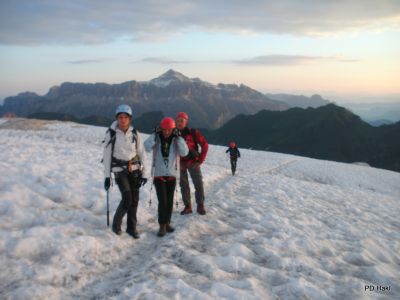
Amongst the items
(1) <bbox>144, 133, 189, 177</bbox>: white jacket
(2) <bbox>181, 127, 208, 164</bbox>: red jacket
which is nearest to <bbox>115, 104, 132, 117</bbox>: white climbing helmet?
(1) <bbox>144, 133, 189, 177</bbox>: white jacket

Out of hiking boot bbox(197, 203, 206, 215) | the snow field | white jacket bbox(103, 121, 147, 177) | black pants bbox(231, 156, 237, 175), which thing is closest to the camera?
the snow field

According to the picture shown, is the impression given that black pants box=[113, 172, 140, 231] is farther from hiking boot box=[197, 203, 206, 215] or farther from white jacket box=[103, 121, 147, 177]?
hiking boot box=[197, 203, 206, 215]

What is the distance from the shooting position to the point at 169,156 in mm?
9344

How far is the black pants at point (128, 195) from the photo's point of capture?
860cm

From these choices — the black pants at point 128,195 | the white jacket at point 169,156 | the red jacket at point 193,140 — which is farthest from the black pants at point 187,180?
the black pants at point 128,195

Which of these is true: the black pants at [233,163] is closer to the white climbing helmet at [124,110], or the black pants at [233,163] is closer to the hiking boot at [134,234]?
the hiking boot at [134,234]

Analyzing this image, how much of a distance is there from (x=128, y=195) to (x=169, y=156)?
155cm

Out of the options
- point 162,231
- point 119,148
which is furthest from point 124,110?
point 162,231

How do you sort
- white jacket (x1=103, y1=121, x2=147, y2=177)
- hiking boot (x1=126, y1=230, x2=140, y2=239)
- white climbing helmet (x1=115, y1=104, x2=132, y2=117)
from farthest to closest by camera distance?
hiking boot (x1=126, y1=230, x2=140, y2=239)
white jacket (x1=103, y1=121, x2=147, y2=177)
white climbing helmet (x1=115, y1=104, x2=132, y2=117)

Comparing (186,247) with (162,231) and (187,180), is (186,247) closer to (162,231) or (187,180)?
(162,231)

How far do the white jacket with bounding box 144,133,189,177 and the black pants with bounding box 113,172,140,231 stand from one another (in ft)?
2.36

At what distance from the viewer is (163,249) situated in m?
8.31

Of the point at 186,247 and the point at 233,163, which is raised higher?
the point at 186,247

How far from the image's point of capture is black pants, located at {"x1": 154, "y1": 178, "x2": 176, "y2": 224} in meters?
9.25
